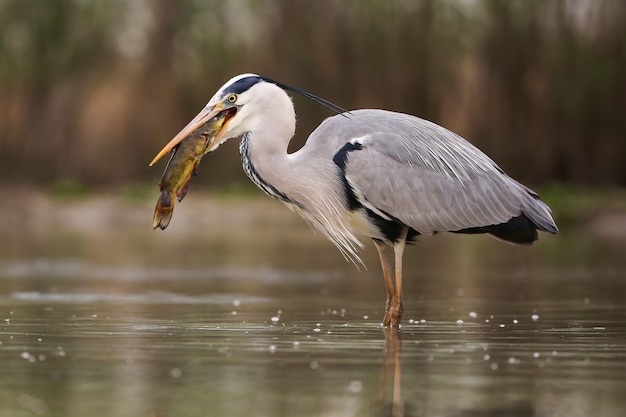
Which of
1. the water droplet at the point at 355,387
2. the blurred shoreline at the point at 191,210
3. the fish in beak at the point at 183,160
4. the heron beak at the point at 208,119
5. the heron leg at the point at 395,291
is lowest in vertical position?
the water droplet at the point at 355,387

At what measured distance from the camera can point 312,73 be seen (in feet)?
83.1

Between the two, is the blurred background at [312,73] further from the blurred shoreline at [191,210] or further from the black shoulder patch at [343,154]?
the black shoulder patch at [343,154]

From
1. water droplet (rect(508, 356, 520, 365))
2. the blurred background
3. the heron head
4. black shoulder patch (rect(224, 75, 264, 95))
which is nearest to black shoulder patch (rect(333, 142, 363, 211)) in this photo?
the heron head

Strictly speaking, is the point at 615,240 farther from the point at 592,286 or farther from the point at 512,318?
the point at 512,318

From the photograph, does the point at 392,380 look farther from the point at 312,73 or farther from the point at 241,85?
the point at 312,73

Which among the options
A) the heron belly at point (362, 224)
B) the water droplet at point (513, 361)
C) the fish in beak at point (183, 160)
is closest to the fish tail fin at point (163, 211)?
the fish in beak at point (183, 160)

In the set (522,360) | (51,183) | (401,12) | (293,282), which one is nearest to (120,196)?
(51,183)

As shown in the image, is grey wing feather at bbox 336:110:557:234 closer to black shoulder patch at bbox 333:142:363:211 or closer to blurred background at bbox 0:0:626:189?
black shoulder patch at bbox 333:142:363:211

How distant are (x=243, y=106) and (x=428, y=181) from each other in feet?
4.14

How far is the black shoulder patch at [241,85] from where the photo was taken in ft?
28.1

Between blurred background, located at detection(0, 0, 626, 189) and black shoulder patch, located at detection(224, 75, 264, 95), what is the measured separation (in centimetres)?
1528

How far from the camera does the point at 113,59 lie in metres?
27.3

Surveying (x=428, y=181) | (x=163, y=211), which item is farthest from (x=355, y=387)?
(x=428, y=181)

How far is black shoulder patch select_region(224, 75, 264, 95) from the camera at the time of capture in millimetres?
8555
